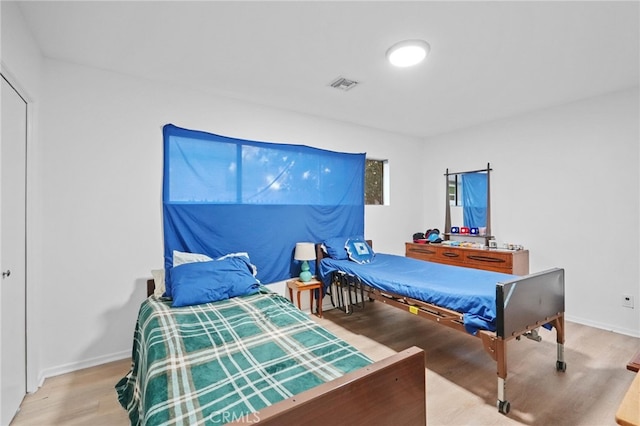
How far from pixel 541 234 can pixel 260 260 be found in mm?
3473

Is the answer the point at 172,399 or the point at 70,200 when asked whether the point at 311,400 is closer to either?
the point at 172,399

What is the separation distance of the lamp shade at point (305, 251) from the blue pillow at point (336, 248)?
11.9 inches

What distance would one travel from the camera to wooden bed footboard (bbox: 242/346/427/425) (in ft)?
2.95

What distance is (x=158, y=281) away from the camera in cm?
262

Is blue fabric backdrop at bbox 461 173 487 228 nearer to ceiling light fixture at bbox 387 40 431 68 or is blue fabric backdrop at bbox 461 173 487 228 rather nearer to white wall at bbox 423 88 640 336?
white wall at bbox 423 88 640 336

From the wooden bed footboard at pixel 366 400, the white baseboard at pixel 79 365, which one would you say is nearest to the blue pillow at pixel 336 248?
the white baseboard at pixel 79 365

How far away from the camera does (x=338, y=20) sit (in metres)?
1.97

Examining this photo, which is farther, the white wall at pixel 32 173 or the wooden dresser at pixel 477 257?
the wooden dresser at pixel 477 257

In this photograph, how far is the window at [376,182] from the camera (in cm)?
461

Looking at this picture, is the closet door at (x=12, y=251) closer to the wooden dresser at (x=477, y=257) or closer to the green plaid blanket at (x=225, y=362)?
the green plaid blanket at (x=225, y=362)

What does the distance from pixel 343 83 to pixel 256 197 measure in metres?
1.53

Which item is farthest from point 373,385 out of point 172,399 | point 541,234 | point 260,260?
point 541,234

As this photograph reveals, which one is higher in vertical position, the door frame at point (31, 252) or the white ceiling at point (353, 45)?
the white ceiling at point (353, 45)

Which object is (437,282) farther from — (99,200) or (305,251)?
(99,200)
